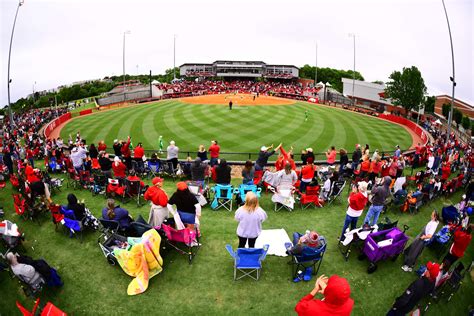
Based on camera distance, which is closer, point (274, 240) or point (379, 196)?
point (379, 196)

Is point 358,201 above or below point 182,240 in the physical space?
above

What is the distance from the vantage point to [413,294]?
5.53m

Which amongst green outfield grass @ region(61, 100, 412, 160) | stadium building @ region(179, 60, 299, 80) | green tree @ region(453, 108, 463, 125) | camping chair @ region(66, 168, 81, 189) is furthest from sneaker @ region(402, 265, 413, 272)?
stadium building @ region(179, 60, 299, 80)

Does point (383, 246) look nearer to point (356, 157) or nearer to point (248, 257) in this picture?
point (248, 257)

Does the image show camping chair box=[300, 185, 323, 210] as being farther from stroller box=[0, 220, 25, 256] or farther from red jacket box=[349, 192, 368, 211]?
stroller box=[0, 220, 25, 256]

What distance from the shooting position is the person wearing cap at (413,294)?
5.51 m

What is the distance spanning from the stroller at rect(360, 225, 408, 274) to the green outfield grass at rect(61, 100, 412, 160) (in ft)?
41.0

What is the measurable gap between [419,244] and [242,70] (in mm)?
96652

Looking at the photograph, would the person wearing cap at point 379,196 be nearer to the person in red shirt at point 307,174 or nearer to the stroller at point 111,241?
the person in red shirt at point 307,174

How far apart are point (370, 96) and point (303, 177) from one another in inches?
2149

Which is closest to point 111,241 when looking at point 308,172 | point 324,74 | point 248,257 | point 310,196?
point 248,257

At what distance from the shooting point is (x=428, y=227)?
7.24 meters

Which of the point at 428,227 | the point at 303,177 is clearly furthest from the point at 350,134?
the point at 428,227

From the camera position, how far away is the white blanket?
307 inches
